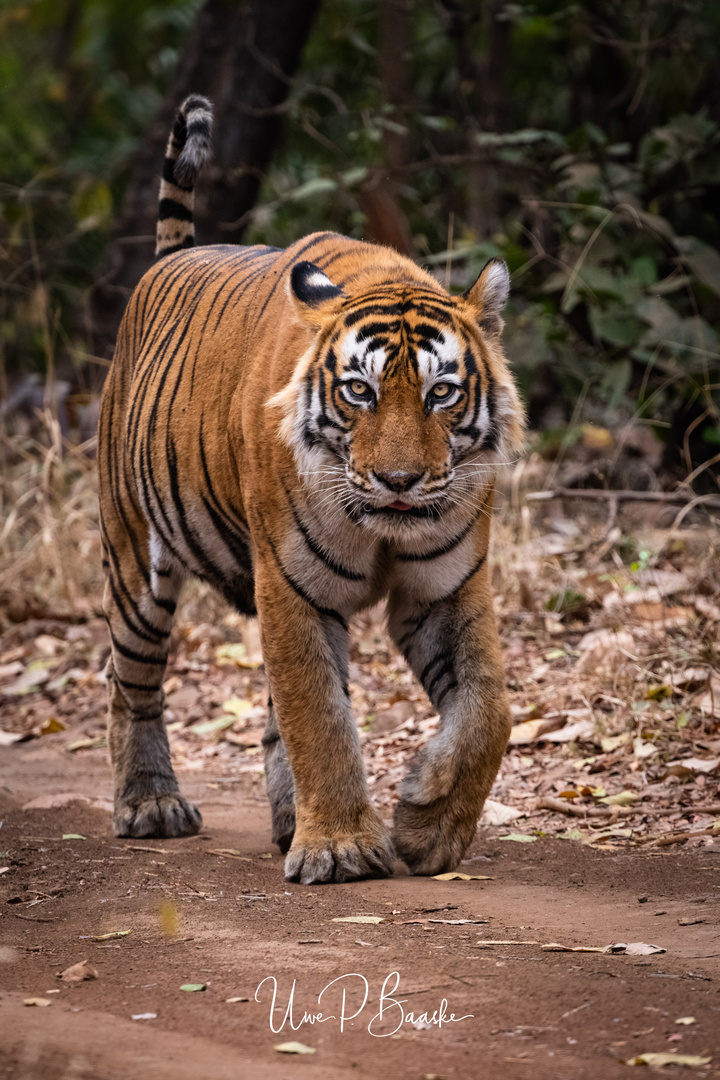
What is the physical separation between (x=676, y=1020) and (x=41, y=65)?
16.9 meters

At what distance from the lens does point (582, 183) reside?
6.17m

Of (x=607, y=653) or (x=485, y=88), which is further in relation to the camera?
(x=485, y=88)

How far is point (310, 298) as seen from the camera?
10.8 ft

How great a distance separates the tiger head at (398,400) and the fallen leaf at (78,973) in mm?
1252

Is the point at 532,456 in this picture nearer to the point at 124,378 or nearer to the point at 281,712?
the point at 124,378

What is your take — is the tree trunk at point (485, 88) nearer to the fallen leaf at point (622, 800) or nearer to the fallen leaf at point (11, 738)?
the fallen leaf at point (11, 738)

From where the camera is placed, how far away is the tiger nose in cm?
292

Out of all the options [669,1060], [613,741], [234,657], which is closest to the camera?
[669,1060]

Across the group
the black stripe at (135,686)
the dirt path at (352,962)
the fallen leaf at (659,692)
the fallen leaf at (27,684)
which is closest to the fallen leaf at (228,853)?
the dirt path at (352,962)

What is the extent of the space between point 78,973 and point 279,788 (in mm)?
1464

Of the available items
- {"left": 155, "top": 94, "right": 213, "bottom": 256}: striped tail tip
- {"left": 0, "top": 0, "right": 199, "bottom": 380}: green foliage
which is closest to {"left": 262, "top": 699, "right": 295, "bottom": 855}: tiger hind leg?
{"left": 155, "top": 94, "right": 213, "bottom": 256}: striped tail tip

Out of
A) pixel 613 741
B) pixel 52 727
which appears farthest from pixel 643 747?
pixel 52 727

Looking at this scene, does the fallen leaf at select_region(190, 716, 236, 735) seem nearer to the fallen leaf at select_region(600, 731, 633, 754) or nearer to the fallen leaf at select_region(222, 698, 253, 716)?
the fallen leaf at select_region(222, 698, 253, 716)
